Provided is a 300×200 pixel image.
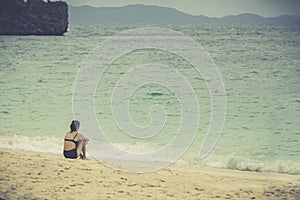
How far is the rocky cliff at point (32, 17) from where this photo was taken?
54406mm

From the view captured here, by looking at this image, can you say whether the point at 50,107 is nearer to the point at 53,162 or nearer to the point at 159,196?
the point at 53,162

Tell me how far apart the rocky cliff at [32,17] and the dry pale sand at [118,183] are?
4665 centimetres

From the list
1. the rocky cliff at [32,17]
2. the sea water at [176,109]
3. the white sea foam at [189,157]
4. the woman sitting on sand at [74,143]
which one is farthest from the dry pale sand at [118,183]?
the rocky cliff at [32,17]

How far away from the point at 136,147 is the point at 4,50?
39481 millimetres

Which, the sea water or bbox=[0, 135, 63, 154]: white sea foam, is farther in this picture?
the sea water

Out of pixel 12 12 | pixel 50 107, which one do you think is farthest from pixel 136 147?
pixel 12 12

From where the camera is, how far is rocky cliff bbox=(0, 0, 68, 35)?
178ft

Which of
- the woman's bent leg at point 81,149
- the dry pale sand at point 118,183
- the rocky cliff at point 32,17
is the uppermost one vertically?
the rocky cliff at point 32,17

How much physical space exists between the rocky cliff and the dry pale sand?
4665 cm


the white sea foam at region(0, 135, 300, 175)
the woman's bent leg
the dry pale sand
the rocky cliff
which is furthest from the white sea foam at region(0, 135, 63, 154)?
the rocky cliff

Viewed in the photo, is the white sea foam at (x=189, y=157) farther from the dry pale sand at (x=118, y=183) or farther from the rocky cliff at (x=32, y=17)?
the rocky cliff at (x=32, y=17)

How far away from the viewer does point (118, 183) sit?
5.84 metres

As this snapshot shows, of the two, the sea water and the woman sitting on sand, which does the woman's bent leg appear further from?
the sea water

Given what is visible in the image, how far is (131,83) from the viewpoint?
2445 centimetres
